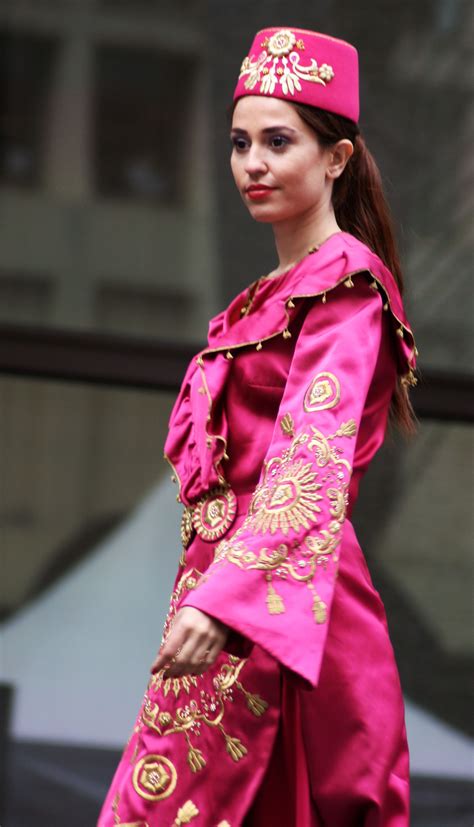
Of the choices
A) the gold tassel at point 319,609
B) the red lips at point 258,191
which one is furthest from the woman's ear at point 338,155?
the gold tassel at point 319,609

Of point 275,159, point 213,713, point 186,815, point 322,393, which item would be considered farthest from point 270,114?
point 186,815

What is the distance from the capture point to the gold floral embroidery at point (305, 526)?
193 centimetres

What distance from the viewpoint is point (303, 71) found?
7.14 ft

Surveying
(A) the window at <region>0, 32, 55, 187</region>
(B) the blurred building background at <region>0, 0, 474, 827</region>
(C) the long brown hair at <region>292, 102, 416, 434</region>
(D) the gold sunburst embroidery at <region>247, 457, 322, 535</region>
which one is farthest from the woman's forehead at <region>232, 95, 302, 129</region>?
(A) the window at <region>0, 32, 55, 187</region>

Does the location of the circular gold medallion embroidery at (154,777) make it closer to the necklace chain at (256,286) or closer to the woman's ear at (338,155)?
the necklace chain at (256,286)

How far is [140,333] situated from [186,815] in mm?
1992

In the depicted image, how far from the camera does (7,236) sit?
398cm

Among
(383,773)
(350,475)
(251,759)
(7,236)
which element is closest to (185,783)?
(251,759)

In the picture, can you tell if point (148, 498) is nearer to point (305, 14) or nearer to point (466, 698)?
point (466, 698)

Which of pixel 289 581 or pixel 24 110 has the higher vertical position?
pixel 24 110

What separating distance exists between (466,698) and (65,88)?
189 centimetres

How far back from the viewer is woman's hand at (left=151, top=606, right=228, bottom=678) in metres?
1.86

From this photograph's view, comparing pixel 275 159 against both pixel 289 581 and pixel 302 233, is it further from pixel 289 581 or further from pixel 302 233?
pixel 289 581

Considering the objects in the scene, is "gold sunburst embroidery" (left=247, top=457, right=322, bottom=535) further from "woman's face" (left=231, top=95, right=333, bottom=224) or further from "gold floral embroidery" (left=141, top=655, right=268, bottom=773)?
"woman's face" (left=231, top=95, right=333, bottom=224)
